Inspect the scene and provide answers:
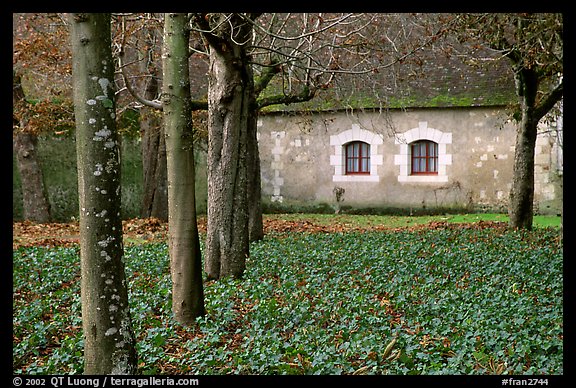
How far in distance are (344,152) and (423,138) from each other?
2.68 m

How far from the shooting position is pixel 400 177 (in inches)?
781

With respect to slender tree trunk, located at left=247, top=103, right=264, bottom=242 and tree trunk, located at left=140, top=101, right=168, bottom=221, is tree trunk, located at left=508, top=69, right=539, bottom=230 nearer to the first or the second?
slender tree trunk, located at left=247, top=103, right=264, bottom=242

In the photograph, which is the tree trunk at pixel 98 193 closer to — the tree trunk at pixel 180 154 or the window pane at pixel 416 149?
the tree trunk at pixel 180 154

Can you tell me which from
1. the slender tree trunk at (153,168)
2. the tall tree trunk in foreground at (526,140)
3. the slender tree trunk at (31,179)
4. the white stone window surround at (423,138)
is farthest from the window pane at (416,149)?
the slender tree trunk at (31,179)

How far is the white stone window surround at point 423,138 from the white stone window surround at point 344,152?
0.66 meters

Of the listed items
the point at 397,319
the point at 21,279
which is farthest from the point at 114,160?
the point at 21,279

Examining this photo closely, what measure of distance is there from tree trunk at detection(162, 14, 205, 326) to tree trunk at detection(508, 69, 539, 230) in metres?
9.46

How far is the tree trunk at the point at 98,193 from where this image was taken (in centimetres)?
449

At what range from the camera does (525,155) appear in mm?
13727

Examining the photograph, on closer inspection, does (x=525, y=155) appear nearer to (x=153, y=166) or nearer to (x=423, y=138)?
(x=423, y=138)

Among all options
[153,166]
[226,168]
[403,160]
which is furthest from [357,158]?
[226,168]

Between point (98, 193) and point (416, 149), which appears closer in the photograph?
point (98, 193)

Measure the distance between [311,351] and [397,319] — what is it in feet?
4.81

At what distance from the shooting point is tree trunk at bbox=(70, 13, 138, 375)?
449 centimetres
